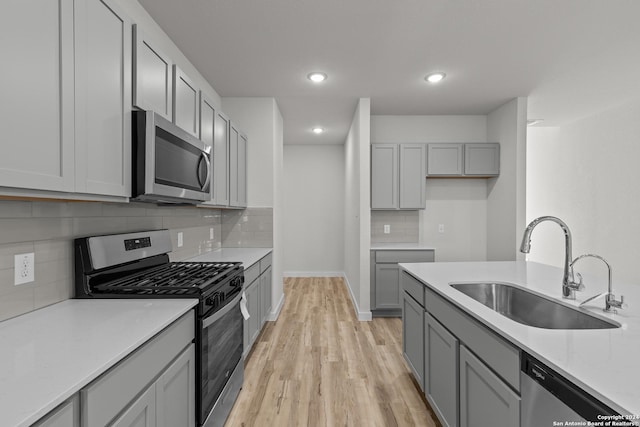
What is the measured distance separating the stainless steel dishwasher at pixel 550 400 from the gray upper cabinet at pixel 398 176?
329cm

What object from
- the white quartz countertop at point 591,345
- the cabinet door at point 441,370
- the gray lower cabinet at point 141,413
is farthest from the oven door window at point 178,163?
the cabinet door at point 441,370

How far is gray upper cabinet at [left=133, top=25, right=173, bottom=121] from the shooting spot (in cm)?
159

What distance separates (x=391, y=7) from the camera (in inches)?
87.3

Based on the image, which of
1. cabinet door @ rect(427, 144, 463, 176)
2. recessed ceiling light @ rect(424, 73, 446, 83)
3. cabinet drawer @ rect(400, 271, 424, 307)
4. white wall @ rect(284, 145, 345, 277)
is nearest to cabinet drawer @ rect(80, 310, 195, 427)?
cabinet drawer @ rect(400, 271, 424, 307)

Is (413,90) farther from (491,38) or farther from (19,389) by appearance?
(19,389)

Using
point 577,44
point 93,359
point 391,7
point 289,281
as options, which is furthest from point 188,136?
point 289,281

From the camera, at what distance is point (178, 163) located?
1917 millimetres

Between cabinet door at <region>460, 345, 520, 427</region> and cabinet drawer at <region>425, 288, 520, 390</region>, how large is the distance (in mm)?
41

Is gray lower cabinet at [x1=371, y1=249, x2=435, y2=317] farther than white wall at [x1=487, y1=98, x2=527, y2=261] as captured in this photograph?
Yes

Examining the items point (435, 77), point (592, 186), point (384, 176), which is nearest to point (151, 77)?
point (435, 77)

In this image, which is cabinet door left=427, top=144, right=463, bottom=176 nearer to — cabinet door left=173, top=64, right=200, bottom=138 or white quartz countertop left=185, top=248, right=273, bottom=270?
white quartz countertop left=185, top=248, right=273, bottom=270

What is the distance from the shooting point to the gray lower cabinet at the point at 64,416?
0.74m

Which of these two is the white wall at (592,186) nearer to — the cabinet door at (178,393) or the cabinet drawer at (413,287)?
the cabinet drawer at (413,287)

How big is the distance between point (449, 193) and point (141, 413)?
4405 mm
